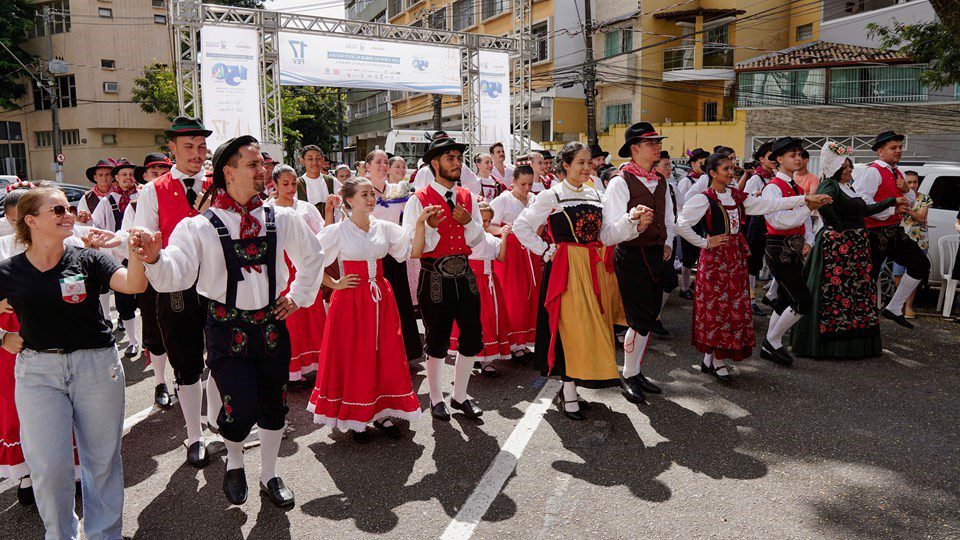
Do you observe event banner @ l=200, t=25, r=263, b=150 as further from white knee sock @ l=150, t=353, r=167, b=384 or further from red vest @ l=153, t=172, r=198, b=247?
red vest @ l=153, t=172, r=198, b=247

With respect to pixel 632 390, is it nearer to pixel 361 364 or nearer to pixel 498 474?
pixel 498 474

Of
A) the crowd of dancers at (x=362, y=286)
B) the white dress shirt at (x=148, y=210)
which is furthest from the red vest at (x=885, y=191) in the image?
the white dress shirt at (x=148, y=210)

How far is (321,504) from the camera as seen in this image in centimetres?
388

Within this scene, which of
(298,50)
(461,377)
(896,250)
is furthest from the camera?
(298,50)

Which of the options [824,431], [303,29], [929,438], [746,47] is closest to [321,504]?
[824,431]

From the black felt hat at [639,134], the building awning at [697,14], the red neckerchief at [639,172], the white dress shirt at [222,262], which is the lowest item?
the white dress shirt at [222,262]

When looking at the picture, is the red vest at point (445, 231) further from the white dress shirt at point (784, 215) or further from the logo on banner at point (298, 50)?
the logo on banner at point (298, 50)

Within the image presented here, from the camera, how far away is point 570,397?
5203 millimetres

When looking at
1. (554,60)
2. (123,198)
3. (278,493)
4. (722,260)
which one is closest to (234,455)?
(278,493)

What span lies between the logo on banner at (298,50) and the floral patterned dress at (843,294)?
11691 mm

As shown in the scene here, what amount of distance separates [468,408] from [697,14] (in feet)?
101

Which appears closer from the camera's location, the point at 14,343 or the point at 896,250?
the point at 14,343

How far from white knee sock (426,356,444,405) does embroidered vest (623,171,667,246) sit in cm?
193

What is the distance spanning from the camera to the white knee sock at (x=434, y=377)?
5.22m
